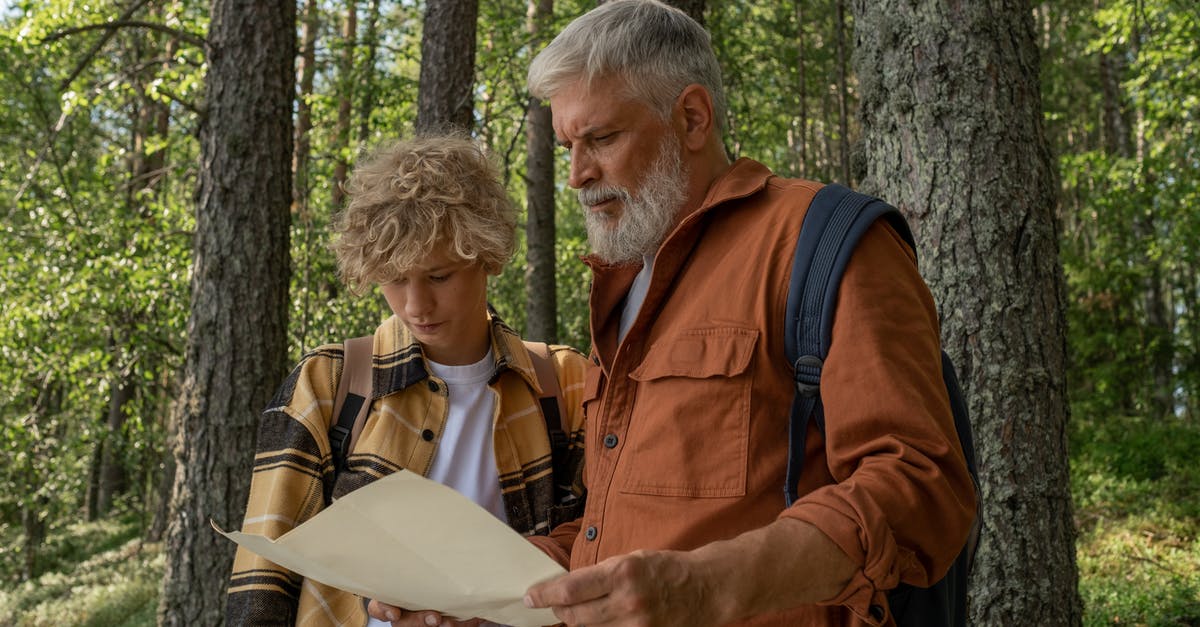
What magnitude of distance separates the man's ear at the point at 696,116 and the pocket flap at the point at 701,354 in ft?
1.66

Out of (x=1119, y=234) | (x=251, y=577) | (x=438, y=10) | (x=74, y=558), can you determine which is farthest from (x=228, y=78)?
(x=74, y=558)

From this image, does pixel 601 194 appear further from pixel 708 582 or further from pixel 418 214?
pixel 708 582

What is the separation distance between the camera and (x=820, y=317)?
162cm

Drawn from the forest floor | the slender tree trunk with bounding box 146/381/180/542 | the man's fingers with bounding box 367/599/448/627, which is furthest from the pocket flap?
the slender tree trunk with bounding box 146/381/180/542

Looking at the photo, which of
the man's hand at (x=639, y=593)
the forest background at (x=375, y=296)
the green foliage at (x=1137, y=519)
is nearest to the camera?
the man's hand at (x=639, y=593)

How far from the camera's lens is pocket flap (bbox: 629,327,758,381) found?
1694mm

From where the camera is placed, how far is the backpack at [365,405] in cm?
250

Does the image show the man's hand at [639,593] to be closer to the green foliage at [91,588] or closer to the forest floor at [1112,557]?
the forest floor at [1112,557]

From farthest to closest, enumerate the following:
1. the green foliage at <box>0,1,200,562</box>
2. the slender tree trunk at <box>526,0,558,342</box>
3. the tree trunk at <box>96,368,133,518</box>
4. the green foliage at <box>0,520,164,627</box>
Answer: the tree trunk at <box>96,368,133,518</box> → the green foliage at <box>0,1,200,562</box> → the green foliage at <box>0,520,164,627</box> → the slender tree trunk at <box>526,0,558,342</box>

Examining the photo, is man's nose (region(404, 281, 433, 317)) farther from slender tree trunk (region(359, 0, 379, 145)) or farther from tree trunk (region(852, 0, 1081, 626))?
slender tree trunk (region(359, 0, 379, 145))

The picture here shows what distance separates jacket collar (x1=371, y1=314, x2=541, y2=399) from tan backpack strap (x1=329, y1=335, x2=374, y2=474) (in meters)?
0.02

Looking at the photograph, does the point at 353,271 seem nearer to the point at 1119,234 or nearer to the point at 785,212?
the point at 785,212

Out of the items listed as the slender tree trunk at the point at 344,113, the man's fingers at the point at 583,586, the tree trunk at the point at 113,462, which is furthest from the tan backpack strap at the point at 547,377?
the tree trunk at the point at 113,462

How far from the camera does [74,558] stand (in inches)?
711
